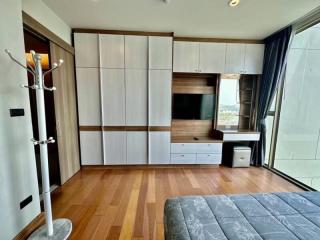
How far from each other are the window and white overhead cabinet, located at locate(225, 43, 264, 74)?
1.13 feet

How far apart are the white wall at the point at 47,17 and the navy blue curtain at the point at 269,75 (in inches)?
154

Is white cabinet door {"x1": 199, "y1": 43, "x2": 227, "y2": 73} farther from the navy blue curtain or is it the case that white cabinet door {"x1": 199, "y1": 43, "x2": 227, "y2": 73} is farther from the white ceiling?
the navy blue curtain

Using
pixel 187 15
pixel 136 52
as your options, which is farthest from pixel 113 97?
pixel 187 15

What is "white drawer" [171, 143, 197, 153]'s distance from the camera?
339cm

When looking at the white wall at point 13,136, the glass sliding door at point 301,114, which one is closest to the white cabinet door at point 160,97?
the white wall at point 13,136

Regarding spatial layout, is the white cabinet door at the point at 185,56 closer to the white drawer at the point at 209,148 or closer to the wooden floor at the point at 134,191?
the white drawer at the point at 209,148

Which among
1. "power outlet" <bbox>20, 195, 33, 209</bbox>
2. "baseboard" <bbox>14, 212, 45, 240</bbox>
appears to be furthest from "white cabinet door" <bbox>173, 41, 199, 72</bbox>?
"baseboard" <bbox>14, 212, 45, 240</bbox>

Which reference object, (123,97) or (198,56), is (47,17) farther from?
(198,56)

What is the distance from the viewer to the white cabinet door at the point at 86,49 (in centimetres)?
302

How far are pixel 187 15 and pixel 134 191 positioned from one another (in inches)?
115

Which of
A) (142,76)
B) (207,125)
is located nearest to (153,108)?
(142,76)

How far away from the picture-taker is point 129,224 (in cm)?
183

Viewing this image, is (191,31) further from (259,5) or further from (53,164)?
(53,164)

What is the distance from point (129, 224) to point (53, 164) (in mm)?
1796
